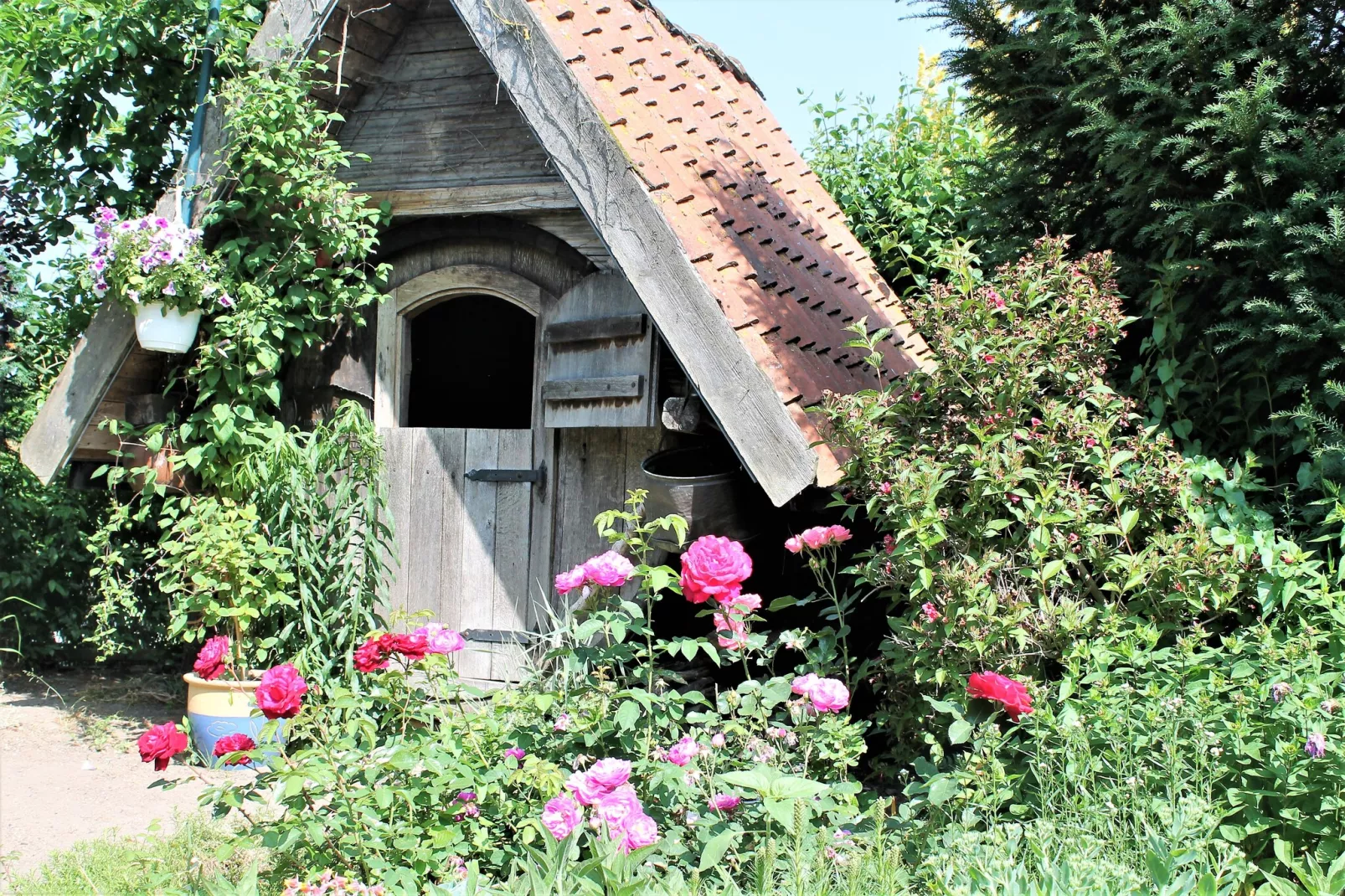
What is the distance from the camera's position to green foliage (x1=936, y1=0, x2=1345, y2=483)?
327 cm

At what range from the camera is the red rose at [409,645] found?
2732mm

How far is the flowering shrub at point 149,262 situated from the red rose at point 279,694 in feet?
9.31

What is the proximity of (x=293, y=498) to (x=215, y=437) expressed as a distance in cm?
60

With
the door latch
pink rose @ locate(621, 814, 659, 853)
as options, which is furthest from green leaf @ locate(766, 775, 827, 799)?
the door latch

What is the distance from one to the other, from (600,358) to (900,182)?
12.3 ft

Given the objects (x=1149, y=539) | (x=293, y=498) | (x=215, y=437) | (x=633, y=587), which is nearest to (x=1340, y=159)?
(x=1149, y=539)

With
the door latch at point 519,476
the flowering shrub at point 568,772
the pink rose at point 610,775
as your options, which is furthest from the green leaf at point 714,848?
the door latch at point 519,476

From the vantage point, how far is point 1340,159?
319 centimetres

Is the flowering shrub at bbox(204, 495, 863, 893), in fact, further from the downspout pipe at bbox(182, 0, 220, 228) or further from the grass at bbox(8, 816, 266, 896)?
the downspout pipe at bbox(182, 0, 220, 228)

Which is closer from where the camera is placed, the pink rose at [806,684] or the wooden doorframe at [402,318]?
the pink rose at [806,684]

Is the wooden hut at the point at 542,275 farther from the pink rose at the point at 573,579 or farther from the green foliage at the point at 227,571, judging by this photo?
the pink rose at the point at 573,579

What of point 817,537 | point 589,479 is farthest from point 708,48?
point 817,537

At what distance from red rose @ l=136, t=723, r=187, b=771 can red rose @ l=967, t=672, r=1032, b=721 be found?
6.53 feet

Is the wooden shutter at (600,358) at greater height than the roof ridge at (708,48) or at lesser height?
lesser
